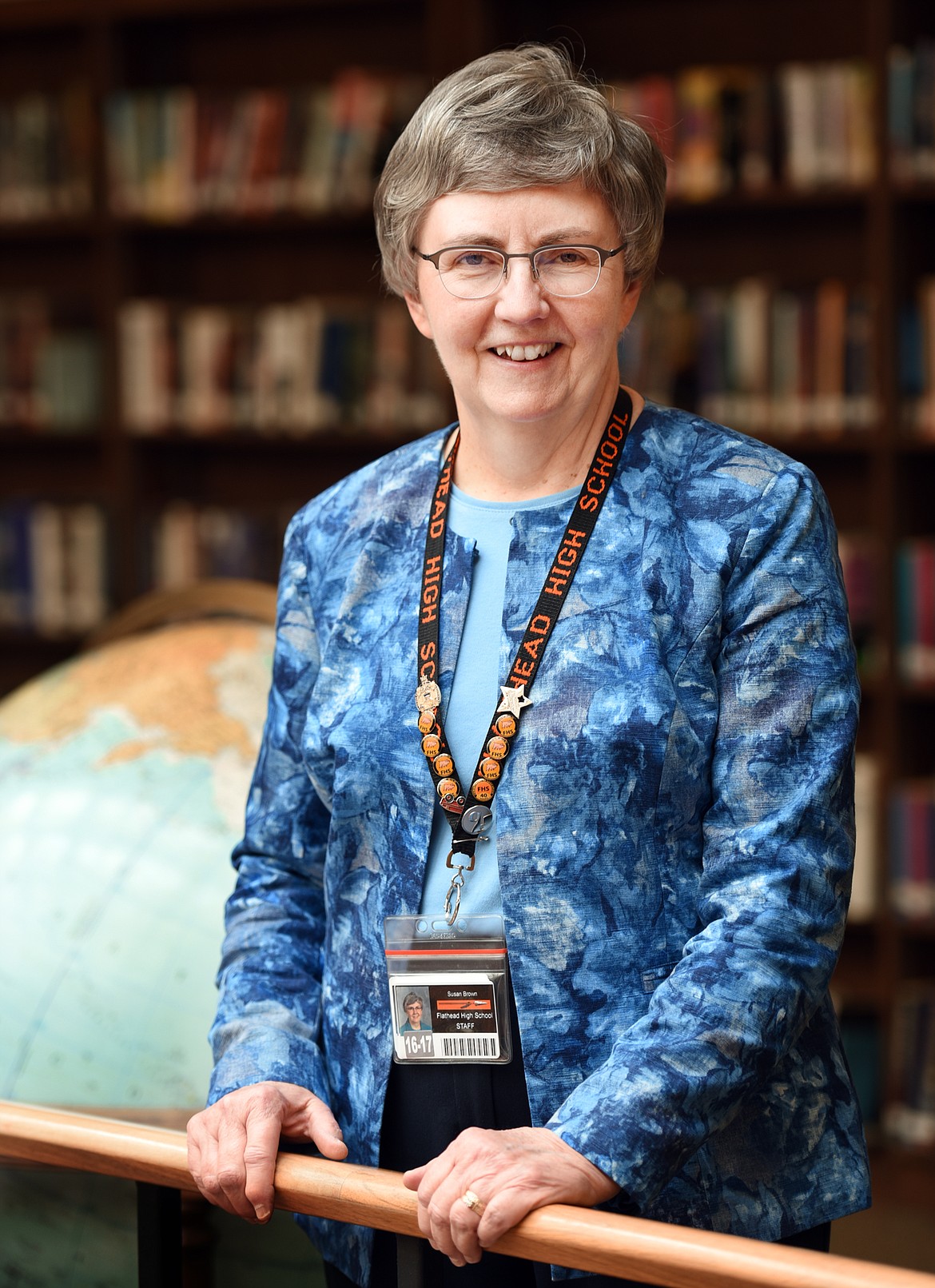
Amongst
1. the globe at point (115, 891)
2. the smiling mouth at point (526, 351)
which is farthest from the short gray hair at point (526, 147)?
the globe at point (115, 891)

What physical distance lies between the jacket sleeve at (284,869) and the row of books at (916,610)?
2346 mm

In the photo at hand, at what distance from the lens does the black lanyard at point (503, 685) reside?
112cm

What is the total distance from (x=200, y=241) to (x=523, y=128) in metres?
3.25

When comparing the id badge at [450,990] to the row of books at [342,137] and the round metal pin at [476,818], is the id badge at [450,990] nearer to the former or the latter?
the round metal pin at [476,818]

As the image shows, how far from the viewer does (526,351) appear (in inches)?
45.3

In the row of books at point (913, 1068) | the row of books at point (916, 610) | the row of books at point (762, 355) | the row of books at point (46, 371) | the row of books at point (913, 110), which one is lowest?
the row of books at point (913, 1068)

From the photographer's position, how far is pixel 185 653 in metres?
2.26

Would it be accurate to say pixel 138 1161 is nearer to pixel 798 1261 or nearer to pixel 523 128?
pixel 798 1261

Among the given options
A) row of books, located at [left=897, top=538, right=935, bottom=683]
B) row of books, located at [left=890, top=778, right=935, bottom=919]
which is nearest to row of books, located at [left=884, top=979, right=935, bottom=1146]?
row of books, located at [left=890, top=778, right=935, bottom=919]

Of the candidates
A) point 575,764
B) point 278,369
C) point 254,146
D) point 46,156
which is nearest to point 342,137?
point 254,146

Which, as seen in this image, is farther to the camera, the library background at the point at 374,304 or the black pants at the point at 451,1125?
the library background at the point at 374,304

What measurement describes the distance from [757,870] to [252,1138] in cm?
42

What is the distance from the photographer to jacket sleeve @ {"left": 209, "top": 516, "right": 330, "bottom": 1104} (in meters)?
1.25

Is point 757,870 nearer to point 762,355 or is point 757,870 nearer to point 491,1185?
point 491,1185
